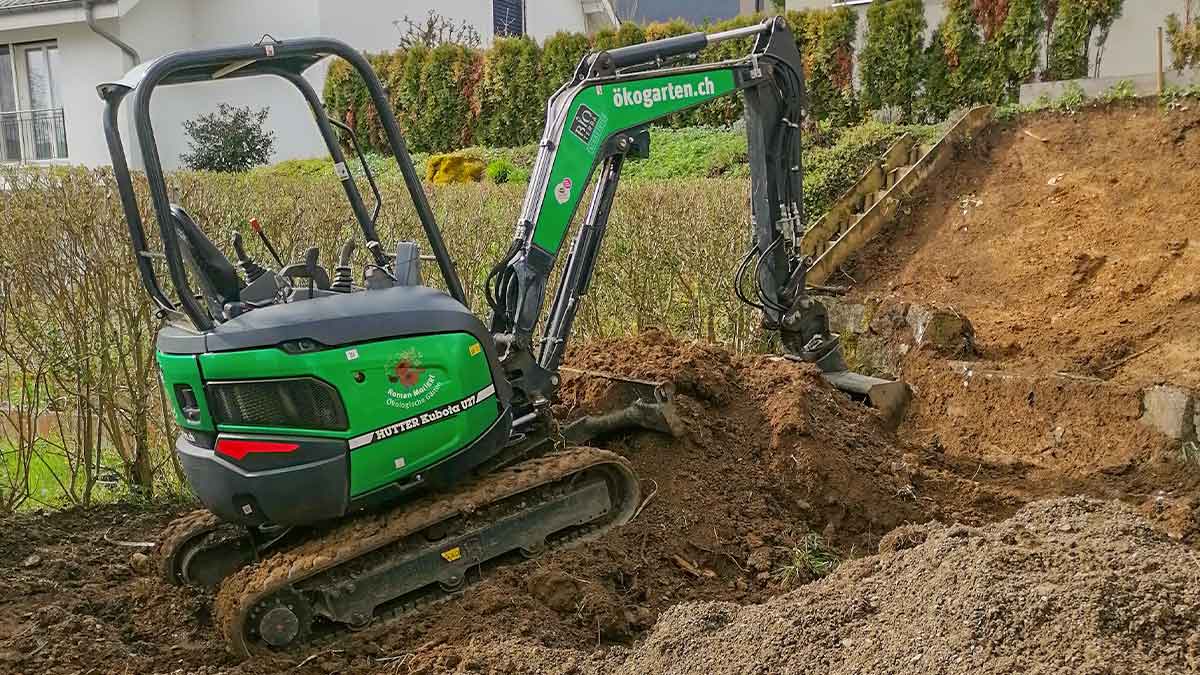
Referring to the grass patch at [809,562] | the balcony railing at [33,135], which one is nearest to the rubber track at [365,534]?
the grass patch at [809,562]

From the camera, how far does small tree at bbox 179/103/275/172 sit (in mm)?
20609

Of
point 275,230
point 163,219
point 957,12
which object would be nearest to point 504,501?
point 163,219

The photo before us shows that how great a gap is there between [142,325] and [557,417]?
2395mm

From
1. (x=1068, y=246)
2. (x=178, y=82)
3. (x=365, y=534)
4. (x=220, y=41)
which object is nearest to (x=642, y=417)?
(x=365, y=534)

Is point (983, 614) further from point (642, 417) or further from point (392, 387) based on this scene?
point (642, 417)

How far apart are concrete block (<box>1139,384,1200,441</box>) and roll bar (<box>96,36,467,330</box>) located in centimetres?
424

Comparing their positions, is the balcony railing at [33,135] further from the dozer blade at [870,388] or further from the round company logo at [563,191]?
the round company logo at [563,191]

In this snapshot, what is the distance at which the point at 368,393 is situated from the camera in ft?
13.7

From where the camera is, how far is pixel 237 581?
14.0ft

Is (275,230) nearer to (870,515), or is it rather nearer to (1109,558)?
(870,515)

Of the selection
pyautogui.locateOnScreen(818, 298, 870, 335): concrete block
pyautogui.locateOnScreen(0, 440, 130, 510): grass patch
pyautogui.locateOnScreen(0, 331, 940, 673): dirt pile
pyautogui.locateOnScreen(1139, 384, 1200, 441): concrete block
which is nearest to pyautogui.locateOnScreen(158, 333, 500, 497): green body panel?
pyautogui.locateOnScreen(0, 331, 940, 673): dirt pile

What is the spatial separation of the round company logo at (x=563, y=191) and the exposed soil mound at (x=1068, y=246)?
152 inches

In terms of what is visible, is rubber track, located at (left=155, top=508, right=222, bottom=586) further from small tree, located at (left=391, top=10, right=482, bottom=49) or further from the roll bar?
small tree, located at (left=391, top=10, right=482, bottom=49)

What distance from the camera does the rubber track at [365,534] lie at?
412 centimetres
